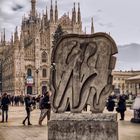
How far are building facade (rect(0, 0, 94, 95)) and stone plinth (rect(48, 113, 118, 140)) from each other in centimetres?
7240

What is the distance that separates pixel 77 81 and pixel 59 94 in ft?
1.91

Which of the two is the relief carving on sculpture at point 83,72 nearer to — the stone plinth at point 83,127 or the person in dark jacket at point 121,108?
the stone plinth at point 83,127

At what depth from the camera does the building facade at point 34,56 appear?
3369 inches

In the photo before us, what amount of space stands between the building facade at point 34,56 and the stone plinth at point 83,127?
72396 mm

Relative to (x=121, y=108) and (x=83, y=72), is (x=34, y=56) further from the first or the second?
(x=83, y=72)

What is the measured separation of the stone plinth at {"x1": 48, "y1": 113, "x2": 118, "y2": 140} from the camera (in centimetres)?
903

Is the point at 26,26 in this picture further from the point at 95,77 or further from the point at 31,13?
the point at 95,77

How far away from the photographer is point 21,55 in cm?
8650

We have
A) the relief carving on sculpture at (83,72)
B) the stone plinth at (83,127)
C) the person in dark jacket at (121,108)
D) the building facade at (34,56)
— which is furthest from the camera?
the building facade at (34,56)

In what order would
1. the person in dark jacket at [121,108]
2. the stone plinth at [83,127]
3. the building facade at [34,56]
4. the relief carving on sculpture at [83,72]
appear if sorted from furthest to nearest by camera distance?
1. the building facade at [34,56]
2. the person in dark jacket at [121,108]
3. the relief carving on sculpture at [83,72]
4. the stone plinth at [83,127]

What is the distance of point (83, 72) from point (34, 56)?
3119 inches

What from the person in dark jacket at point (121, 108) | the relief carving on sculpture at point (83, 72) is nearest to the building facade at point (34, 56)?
the person in dark jacket at point (121, 108)

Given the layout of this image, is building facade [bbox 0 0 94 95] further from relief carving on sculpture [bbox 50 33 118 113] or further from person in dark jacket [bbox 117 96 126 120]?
relief carving on sculpture [bbox 50 33 118 113]

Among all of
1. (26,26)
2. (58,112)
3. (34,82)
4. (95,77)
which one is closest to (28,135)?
(58,112)
